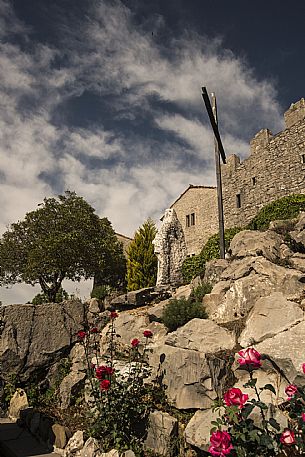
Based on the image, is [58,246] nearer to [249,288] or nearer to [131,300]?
[131,300]

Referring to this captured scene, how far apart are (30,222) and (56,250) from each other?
3.24m

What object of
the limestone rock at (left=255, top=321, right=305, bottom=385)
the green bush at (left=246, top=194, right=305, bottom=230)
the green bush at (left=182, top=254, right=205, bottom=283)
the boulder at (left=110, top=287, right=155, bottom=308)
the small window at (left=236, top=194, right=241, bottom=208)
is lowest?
the limestone rock at (left=255, top=321, right=305, bottom=385)

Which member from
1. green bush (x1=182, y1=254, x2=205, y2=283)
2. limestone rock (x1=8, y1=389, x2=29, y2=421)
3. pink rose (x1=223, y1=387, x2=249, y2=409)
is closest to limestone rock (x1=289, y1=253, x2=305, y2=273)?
green bush (x1=182, y1=254, x2=205, y2=283)

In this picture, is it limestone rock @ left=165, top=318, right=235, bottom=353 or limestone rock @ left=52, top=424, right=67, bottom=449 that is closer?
limestone rock @ left=52, top=424, right=67, bottom=449

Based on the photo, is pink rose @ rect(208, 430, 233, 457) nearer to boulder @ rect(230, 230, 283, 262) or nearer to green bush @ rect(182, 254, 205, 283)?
boulder @ rect(230, 230, 283, 262)

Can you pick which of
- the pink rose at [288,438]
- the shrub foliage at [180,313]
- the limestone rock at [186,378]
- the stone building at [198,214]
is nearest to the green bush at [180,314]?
the shrub foliage at [180,313]

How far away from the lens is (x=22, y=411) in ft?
23.4

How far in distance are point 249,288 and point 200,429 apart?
12.7 ft

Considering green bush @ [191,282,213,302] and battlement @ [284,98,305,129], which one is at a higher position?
battlement @ [284,98,305,129]

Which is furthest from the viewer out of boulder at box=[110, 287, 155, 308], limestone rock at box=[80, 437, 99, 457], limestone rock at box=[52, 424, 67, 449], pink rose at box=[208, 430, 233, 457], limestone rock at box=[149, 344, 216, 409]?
boulder at box=[110, 287, 155, 308]

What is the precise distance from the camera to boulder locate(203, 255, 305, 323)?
767 cm

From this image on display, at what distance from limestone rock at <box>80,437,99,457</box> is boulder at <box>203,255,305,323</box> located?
3.66 meters

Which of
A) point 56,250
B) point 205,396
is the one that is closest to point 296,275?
point 205,396

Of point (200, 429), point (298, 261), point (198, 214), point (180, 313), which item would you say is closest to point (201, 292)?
point (180, 313)
